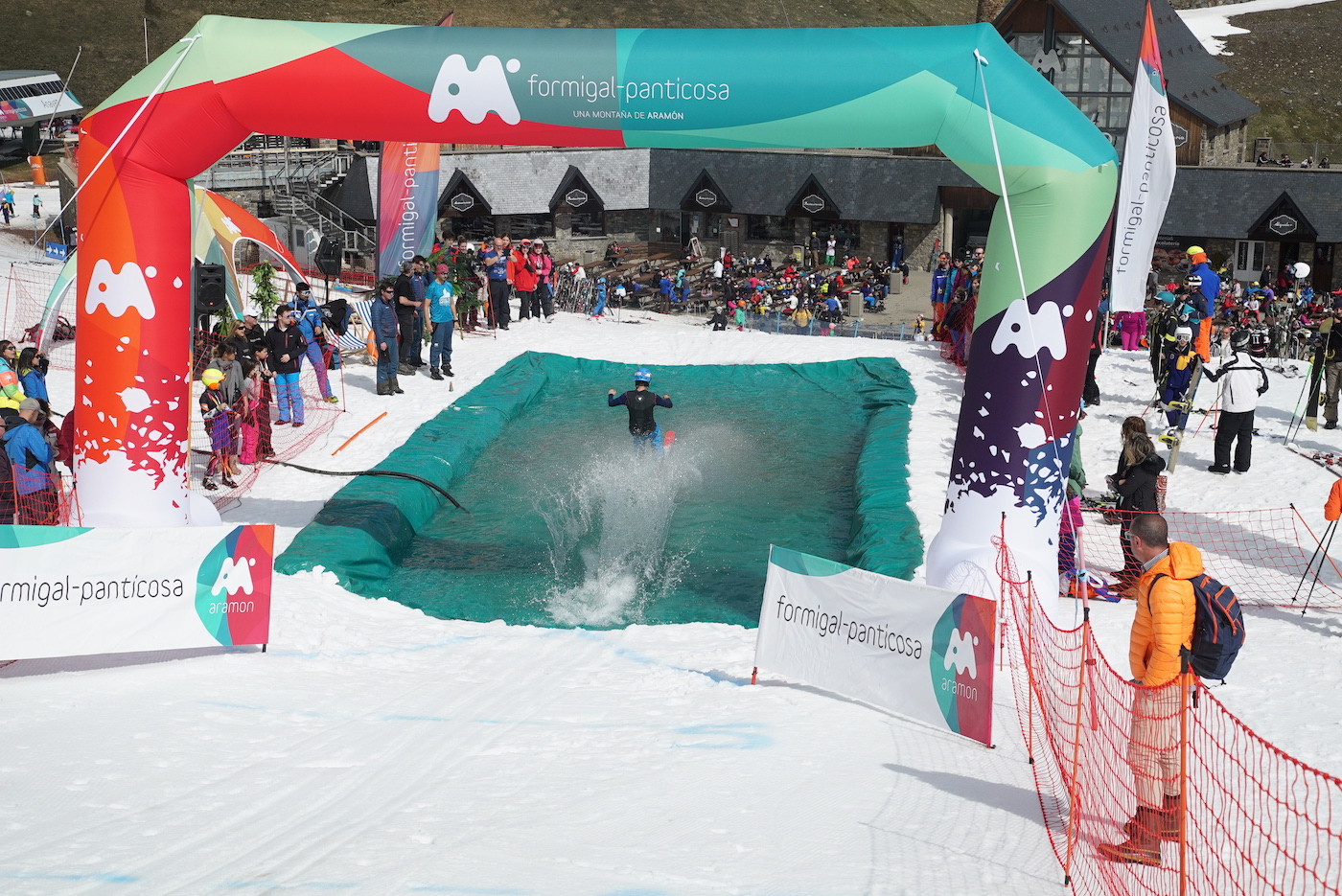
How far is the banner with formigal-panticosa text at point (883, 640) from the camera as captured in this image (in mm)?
6590

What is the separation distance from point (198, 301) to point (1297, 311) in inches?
743

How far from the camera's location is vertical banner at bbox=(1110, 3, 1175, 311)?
13578mm

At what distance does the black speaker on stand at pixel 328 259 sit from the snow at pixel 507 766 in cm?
1221

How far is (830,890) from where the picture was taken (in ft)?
16.0

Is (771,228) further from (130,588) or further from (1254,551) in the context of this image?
(130,588)

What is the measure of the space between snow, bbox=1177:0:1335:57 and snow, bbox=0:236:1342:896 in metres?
51.8

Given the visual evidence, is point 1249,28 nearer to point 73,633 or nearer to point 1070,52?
point 1070,52

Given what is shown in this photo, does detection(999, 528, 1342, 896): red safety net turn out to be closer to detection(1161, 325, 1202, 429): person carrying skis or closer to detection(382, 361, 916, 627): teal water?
detection(382, 361, 916, 627): teal water

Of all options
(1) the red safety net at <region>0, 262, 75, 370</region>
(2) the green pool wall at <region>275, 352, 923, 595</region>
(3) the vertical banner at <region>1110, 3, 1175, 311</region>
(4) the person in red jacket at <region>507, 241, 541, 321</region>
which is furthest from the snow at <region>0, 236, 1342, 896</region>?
(4) the person in red jacket at <region>507, 241, 541, 321</region>

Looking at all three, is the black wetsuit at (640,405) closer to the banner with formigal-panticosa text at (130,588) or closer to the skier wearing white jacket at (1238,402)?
the banner with formigal-panticosa text at (130,588)

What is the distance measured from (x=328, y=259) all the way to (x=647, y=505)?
41.6ft

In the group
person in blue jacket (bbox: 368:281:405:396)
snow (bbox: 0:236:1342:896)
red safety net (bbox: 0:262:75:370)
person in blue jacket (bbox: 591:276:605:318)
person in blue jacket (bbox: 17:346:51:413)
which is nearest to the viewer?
snow (bbox: 0:236:1342:896)

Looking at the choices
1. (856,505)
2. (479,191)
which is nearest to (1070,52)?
(479,191)

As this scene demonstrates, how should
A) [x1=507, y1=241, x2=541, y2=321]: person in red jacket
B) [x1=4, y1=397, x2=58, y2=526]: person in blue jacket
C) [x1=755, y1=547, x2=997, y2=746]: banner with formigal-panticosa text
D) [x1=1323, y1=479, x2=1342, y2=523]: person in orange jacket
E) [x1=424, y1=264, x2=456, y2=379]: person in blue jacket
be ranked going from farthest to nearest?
[x1=507, y1=241, x2=541, y2=321]: person in red jacket
[x1=424, y1=264, x2=456, y2=379]: person in blue jacket
[x1=4, y1=397, x2=58, y2=526]: person in blue jacket
[x1=1323, y1=479, x2=1342, y2=523]: person in orange jacket
[x1=755, y1=547, x2=997, y2=746]: banner with formigal-panticosa text
